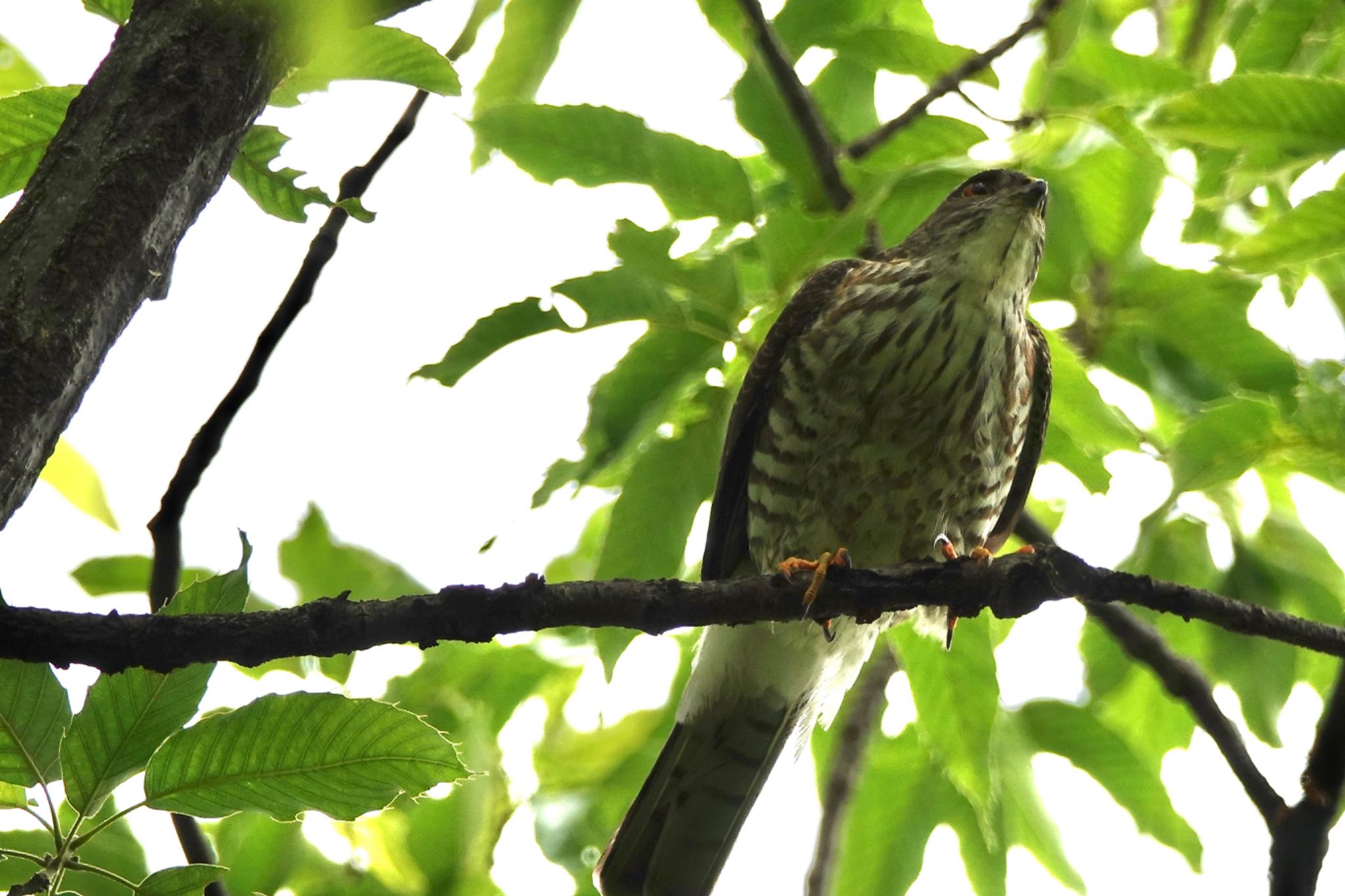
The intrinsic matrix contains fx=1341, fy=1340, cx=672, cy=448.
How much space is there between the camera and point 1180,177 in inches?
117

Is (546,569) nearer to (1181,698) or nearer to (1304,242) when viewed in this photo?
(1181,698)

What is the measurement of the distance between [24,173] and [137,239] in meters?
0.53

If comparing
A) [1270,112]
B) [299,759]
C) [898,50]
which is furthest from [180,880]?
[898,50]

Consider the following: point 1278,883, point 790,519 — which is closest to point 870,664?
point 790,519

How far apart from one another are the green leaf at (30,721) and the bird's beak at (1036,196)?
9.68ft

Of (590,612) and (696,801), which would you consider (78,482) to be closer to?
(590,612)

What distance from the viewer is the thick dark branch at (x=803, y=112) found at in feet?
9.96

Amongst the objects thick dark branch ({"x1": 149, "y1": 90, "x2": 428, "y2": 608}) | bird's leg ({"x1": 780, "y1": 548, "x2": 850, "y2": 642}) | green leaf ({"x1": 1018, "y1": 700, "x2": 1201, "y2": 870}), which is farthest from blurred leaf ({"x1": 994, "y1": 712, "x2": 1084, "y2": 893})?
thick dark branch ({"x1": 149, "y1": 90, "x2": 428, "y2": 608})

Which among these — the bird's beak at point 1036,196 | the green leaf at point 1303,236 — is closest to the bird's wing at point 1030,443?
the bird's beak at point 1036,196

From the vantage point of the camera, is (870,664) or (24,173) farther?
(870,664)

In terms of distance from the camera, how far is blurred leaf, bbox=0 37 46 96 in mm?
2719

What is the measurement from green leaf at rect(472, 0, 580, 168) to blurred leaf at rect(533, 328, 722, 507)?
0.61 m

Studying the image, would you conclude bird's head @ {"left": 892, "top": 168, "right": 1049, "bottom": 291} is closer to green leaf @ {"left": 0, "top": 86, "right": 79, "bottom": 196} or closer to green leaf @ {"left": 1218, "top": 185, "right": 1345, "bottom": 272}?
green leaf @ {"left": 1218, "top": 185, "right": 1345, "bottom": 272}

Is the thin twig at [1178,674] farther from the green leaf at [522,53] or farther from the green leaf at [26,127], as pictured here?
the green leaf at [26,127]
